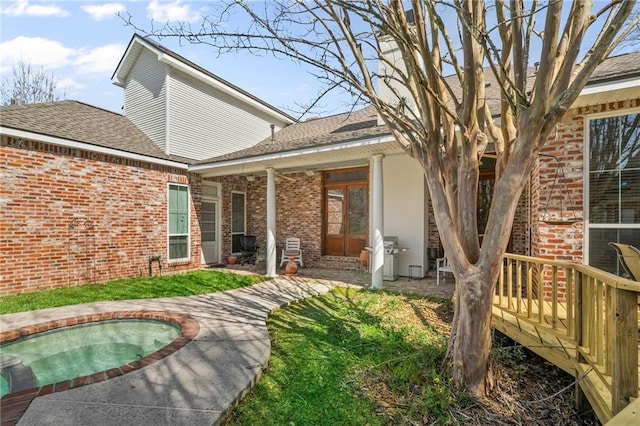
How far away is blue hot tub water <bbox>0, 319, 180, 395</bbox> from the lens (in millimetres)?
3721

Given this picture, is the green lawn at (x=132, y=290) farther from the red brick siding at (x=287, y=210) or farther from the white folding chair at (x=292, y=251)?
the red brick siding at (x=287, y=210)

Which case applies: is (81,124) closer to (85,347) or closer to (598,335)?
(85,347)

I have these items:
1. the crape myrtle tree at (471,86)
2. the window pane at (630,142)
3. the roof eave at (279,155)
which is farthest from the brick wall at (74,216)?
the window pane at (630,142)

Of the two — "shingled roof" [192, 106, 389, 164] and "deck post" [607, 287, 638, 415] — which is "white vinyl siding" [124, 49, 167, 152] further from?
"deck post" [607, 287, 638, 415]

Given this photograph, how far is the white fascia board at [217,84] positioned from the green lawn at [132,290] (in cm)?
668

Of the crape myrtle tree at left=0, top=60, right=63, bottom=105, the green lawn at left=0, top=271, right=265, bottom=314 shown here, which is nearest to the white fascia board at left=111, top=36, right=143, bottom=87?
the green lawn at left=0, top=271, right=265, bottom=314

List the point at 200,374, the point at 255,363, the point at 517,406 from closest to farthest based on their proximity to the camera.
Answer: the point at 517,406 < the point at 200,374 < the point at 255,363

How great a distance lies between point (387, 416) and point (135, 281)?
7317 mm

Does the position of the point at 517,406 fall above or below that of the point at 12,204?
below

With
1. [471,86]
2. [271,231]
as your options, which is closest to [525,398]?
[471,86]

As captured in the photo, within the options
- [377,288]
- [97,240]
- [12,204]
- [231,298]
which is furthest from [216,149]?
[377,288]

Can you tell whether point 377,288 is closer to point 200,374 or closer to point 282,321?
point 282,321

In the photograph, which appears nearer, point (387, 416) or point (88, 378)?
point (387, 416)

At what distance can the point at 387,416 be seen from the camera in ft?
8.92
